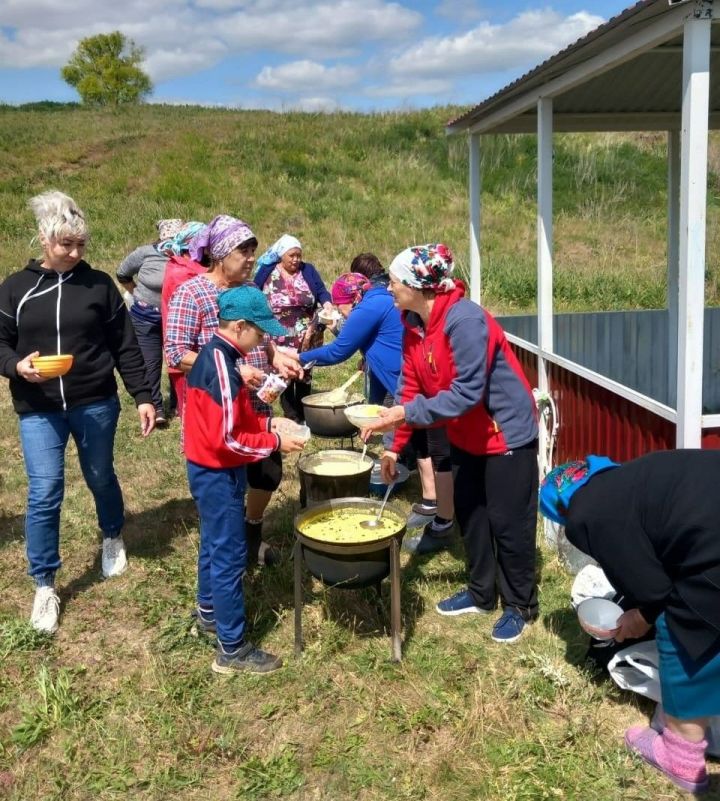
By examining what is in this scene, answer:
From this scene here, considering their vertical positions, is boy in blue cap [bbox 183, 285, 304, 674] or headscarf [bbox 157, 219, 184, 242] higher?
headscarf [bbox 157, 219, 184, 242]

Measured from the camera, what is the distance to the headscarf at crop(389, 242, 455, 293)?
129 inches

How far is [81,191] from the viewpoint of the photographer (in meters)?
19.5

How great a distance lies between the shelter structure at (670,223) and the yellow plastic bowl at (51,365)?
2729mm

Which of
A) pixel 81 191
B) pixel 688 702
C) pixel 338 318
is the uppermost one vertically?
pixel 81 191

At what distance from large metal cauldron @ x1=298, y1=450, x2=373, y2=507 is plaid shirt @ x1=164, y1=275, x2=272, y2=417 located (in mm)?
674

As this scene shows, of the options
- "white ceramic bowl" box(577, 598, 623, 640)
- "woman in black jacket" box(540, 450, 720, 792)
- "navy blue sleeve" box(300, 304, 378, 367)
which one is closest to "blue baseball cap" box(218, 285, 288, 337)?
"woman in black jacket" box(540, 450, 720, 792)

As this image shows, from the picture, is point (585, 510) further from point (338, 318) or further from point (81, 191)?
point (81, 191)

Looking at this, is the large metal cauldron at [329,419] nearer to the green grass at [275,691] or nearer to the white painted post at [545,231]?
the green grass at [275,691]

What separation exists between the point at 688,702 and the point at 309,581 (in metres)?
2.21

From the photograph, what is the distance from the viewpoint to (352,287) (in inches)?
215

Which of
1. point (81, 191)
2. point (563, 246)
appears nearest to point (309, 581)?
point (563, 246)

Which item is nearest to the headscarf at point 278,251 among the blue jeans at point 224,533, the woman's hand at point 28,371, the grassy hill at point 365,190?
the woman's hand at point 28,371

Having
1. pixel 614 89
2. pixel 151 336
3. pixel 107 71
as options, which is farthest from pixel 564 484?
pixel 107 71

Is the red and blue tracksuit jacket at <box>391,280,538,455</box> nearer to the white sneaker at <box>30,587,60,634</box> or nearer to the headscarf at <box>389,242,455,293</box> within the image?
the headscarf at <box>389,242,455,293</box>
